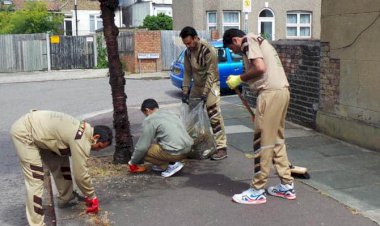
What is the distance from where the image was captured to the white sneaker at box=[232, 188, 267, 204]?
5297 mm

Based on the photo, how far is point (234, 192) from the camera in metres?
5.72

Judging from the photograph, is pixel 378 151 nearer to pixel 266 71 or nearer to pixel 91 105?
pixel 266 71

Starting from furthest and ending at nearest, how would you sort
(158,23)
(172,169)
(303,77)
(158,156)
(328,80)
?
1. (158,23)
2. (303,77)
3. (328,80)
4. (172,169)
5. (158,156)

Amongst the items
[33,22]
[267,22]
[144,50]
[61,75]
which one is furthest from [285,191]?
[33,22]

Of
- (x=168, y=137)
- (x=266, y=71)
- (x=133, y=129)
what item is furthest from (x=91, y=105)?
(x=266, y=71)

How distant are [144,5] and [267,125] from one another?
34304mm

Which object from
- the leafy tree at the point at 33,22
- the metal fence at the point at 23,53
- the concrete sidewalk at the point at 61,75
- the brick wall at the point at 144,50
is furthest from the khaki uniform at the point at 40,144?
the leafy tree at the point at 33,22

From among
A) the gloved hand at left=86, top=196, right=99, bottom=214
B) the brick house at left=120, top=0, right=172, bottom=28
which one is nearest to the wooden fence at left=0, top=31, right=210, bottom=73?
the brick house at left=120, top=0, right=172, bottom=28

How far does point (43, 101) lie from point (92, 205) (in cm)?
1023

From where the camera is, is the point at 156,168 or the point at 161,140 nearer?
the point at 161,140

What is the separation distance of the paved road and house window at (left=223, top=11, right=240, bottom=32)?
28.8 feet

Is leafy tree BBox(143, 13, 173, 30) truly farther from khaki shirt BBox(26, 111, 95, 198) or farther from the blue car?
khaki shirt BBox(26, 111, 95, 198)

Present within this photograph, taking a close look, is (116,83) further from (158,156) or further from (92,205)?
(92,205)

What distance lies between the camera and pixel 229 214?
5051 mm
